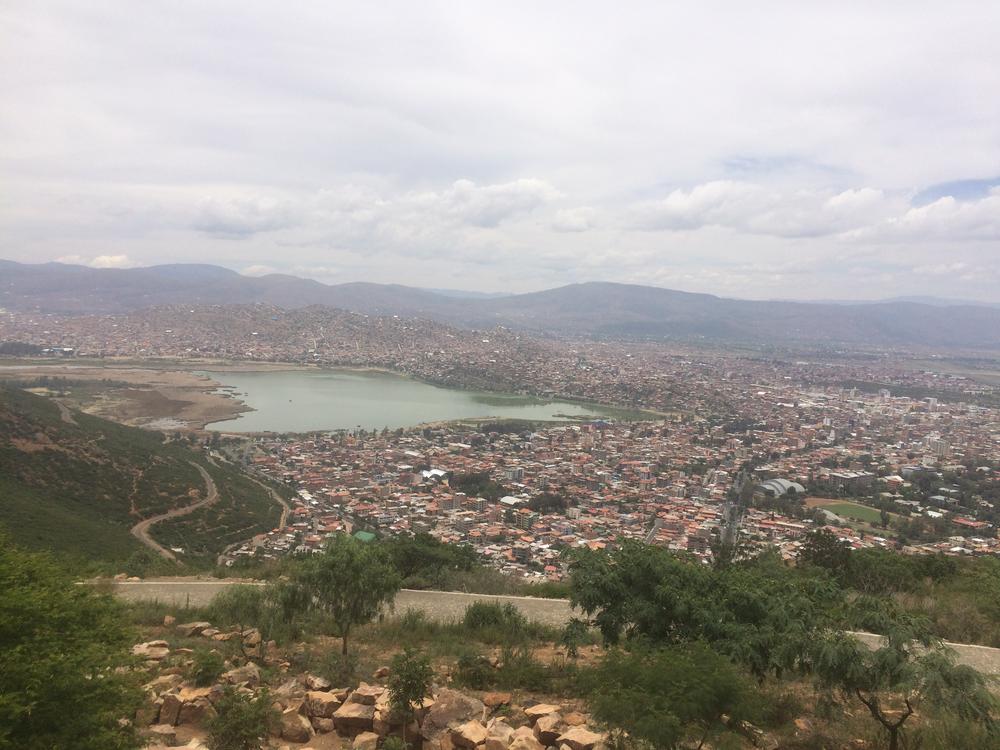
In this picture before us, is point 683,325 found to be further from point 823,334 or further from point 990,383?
point 990,383

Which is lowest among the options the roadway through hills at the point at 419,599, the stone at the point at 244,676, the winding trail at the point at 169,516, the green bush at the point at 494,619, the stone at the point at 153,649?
the winding trail at the point at 169,516

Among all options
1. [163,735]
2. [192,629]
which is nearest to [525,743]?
[163,735]

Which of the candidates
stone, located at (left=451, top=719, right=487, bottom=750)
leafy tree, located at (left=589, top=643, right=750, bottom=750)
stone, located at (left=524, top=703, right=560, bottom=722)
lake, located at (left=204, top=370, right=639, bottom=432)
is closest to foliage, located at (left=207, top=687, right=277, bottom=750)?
stone, located at (left=451, top=719, right=487, bottom=750)

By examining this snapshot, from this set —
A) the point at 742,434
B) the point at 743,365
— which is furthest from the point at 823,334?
the point at 742,434

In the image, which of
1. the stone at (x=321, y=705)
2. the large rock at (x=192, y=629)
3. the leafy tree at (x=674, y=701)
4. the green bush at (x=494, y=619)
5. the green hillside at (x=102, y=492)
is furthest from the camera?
the green hillside at (x=102, y=492)

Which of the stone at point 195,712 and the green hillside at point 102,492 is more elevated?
the stone at point 195,712

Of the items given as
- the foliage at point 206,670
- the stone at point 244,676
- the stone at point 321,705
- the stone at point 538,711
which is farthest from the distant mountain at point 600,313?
the stone at point 538,711

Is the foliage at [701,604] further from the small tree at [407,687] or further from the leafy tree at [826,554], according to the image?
the leafy tree at [826,554]
